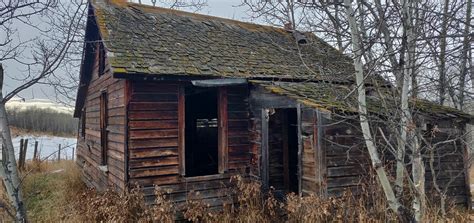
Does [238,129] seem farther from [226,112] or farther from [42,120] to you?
[42,120]

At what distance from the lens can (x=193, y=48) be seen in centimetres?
837

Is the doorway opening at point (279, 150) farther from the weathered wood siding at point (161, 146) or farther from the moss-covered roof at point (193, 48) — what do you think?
the weathered wood siding at point (161, 146)

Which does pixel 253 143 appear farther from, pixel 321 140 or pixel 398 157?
pixel 398 157

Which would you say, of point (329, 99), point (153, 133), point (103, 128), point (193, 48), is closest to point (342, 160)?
point (329, 99)

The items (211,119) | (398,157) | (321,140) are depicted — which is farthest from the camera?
(211,119)

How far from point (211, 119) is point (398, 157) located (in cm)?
777

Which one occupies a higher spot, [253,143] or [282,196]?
[253,143]

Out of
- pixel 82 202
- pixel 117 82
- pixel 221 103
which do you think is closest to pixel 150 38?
pixel 117 82

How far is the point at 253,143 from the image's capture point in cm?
786

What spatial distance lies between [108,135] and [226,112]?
298 centimetres

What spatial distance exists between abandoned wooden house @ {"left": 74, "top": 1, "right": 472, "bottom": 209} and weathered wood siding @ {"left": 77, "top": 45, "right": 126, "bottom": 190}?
0.03m

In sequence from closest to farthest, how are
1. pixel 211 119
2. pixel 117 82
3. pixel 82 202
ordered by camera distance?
1. pixel 82 202
2. pixel 117 82
3. pixel 211 119

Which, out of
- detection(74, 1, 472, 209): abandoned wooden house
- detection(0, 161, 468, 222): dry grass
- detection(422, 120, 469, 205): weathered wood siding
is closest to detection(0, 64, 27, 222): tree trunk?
detection(0, 161, 468, 222): dry grass

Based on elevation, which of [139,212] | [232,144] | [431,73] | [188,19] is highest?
[188,19]
